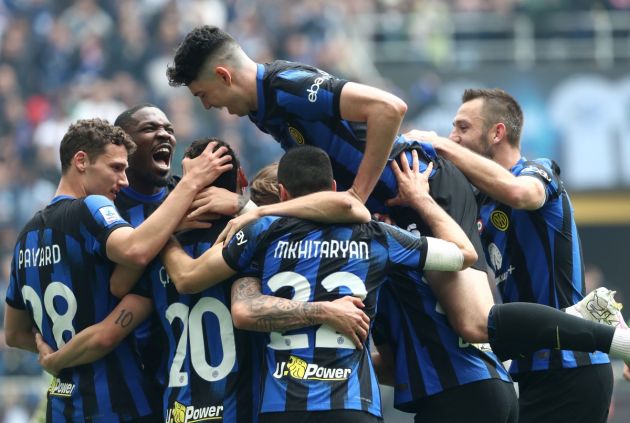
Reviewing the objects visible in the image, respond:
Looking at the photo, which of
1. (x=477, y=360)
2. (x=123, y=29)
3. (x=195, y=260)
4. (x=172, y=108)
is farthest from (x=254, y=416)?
(x=123, y=29)

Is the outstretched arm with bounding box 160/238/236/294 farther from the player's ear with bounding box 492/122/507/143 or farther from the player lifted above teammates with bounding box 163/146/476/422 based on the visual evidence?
the player's ear with bounding box 492/122/507/143

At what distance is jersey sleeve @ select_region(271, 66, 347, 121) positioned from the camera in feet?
21.1

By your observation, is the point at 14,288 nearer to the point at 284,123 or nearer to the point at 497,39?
the point at 284,123

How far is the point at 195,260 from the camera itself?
634 cm

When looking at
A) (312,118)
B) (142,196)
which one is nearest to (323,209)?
(312,118)

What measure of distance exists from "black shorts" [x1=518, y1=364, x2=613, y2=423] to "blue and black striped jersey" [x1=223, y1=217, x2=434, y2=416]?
146cm

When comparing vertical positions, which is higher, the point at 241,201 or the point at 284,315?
the point at 241,201

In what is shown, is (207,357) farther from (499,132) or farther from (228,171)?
(499,132)

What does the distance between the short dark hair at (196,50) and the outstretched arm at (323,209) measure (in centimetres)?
98

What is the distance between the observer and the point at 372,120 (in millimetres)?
6320

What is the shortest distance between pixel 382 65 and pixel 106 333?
13.5 m

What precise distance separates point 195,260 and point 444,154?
1664 millimetres

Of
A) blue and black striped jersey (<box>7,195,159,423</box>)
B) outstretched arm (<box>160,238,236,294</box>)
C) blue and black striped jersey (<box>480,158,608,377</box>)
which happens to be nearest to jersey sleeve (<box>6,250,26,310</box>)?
blue and black striped jersey (<box>7,195,159,423</box>)

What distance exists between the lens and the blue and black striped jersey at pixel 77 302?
6750 mm
